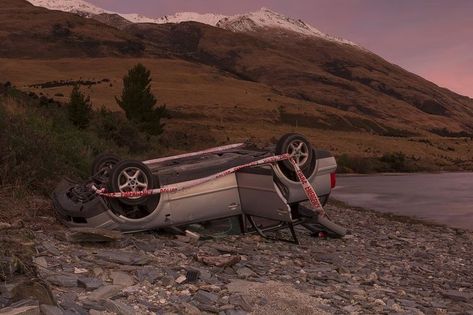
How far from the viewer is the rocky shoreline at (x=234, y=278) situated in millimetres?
5996

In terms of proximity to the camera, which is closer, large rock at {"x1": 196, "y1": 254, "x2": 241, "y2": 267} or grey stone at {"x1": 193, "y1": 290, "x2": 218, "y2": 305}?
grey stone at {"x1": 193, "y1": 290, "x2": 218, "y2": 305}

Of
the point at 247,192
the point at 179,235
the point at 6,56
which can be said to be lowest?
the point at 179,235

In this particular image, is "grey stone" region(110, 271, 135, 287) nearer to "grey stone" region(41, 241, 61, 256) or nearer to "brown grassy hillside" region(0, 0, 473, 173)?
"grey stone" region(41, 241, 61, 256)

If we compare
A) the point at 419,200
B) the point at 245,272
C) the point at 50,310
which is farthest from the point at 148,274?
the point at 419,200

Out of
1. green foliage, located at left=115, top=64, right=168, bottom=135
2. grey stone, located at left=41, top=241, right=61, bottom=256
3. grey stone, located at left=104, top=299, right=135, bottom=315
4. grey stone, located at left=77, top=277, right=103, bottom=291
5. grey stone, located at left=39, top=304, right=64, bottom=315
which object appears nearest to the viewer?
grey stone, located at left=39, top=304, right=64, bottom=315

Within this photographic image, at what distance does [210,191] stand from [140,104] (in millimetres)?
38975

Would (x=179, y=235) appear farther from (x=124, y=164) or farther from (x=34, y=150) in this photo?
(x=34, y=150)

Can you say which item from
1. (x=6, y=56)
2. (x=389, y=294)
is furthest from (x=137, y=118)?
(x=6, y=56)

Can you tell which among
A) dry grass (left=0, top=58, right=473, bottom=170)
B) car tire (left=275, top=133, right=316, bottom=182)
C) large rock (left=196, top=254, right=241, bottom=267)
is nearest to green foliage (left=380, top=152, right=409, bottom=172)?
dry grass (left=0, top=58, right=473, bottom=170)

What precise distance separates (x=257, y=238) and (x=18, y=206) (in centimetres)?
460

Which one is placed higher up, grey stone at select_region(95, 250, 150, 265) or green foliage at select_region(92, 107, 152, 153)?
green foliage at select_region(92, 107, 152, 153)

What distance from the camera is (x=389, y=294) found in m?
7.78

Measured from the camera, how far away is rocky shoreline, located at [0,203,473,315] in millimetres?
5996

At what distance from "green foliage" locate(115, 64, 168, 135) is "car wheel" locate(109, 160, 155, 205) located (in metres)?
37.0
